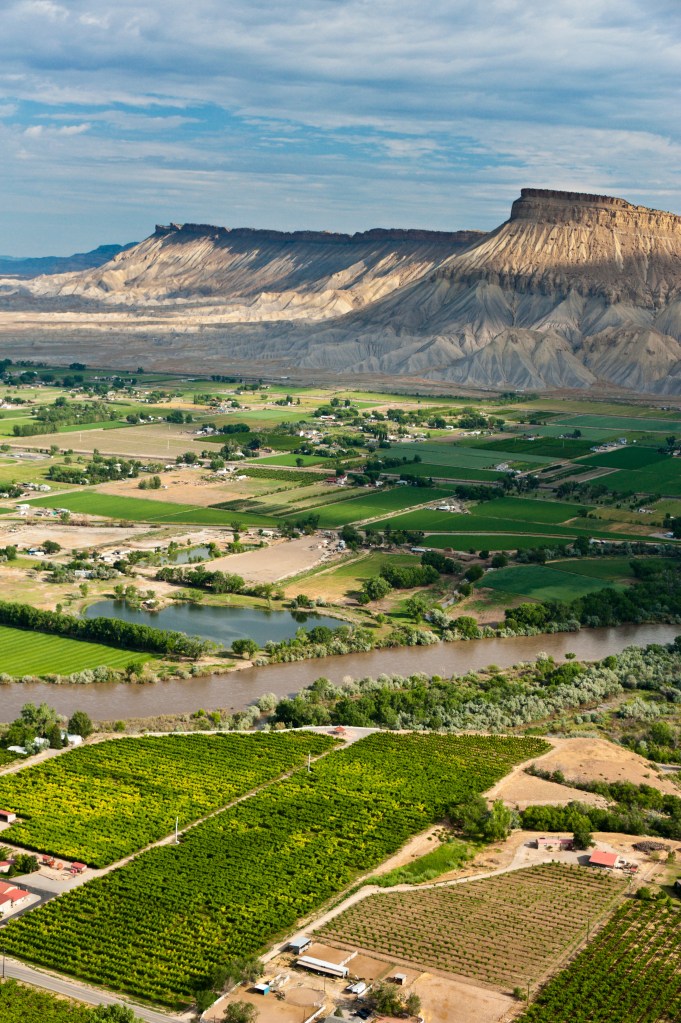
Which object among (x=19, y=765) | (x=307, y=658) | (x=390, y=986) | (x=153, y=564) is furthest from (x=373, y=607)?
(x=390, y=986)

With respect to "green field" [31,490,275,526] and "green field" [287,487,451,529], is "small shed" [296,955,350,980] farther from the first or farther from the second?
"green field" [31,490,275,526]

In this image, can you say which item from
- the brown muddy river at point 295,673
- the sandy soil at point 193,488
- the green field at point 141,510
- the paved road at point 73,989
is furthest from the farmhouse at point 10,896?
the sandy soil at point 193,488

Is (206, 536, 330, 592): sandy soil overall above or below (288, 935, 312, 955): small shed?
above

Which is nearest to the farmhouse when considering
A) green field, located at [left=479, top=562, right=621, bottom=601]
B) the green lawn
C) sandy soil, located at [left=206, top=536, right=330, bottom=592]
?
sandy soil, located at [left=206, top=536, right=330, bottom=592]

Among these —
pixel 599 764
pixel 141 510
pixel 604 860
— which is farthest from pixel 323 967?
pixel 141 510

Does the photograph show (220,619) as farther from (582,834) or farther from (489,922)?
(489,922)

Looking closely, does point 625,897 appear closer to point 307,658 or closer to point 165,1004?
point 165,1004

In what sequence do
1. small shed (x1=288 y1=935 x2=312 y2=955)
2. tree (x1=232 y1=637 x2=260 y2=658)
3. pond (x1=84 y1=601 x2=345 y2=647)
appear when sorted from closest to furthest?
1. small shed (x1=288 y1=935 x2=312 y2=955)
2. tree (x1=232 y1=637 x2=260 y2=658)
3. pond (x1=84 y1=601 x2=345 y2=647)
